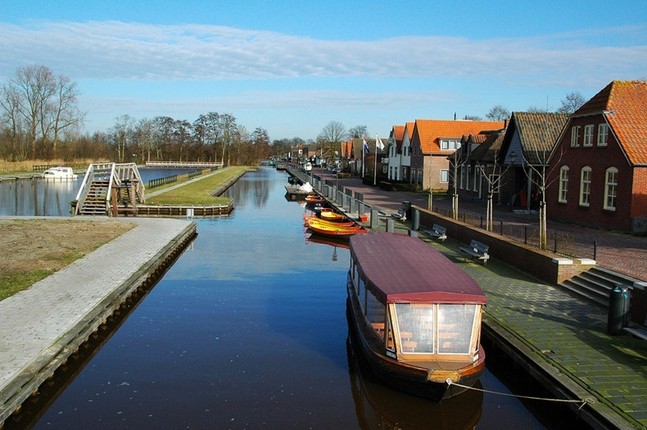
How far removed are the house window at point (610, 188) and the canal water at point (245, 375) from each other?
13.5m

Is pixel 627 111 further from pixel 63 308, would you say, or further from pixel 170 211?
pixel 170 211

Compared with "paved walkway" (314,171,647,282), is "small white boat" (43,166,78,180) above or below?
above

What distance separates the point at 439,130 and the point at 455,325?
5194cm

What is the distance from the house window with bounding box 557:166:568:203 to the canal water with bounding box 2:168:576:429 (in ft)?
49.1

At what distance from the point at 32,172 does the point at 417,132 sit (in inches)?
2310

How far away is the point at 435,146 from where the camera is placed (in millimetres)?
59031

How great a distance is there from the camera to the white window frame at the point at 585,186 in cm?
2753

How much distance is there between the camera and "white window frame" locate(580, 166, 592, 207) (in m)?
27.5

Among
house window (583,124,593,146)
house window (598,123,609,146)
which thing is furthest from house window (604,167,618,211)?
house window (583,124,593,146)

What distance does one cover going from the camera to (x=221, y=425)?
9984 mm

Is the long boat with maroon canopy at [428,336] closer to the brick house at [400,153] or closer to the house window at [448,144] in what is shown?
the house window at [448,144]

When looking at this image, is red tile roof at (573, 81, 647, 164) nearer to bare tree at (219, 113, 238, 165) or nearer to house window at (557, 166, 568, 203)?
house window at (557, 166, 568, 203)

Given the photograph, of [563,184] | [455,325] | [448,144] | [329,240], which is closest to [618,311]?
[455,325]

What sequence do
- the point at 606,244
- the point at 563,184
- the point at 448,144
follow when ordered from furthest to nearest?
the point at 448,144 → the point at 563,184 → the point at 606,244
